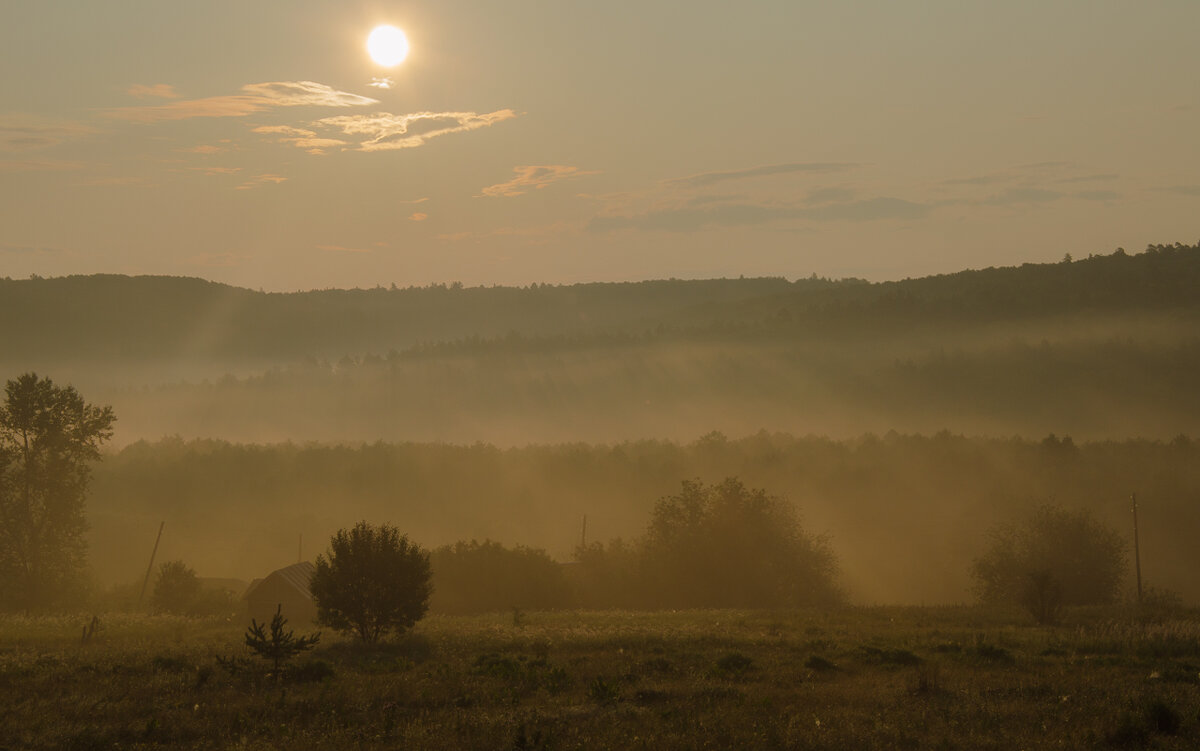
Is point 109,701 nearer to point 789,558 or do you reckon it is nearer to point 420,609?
point 420,609

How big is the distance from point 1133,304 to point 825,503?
90317mm

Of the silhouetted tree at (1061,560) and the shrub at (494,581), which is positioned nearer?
the shrub at (494,581)

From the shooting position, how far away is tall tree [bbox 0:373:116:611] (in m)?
65.9

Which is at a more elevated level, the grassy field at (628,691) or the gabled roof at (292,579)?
the gabled roof at (292,579)

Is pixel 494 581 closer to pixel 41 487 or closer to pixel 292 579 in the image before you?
pixel 292 579

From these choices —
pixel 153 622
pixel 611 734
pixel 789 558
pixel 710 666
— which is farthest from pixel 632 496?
pixel 611 734

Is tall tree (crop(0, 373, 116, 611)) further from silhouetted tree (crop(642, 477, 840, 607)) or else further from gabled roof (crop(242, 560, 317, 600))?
silhouetted tree (crop(642, 477, 840, 607))

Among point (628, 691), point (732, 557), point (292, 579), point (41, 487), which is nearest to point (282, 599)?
point (292, 579)

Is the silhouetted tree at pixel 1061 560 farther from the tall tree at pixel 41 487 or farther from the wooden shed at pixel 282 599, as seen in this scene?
the tall tree at pixel 41 487

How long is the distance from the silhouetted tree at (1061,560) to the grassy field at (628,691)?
30.1m

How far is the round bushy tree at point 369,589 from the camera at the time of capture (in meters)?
41.5

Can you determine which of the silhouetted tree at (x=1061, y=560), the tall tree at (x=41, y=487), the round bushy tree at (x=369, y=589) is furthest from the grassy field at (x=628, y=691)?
the silhouetted tree at (x=1061, y=560)

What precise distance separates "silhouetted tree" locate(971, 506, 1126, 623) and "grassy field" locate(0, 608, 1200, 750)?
3013 centimetres

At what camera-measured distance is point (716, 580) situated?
247 ft
